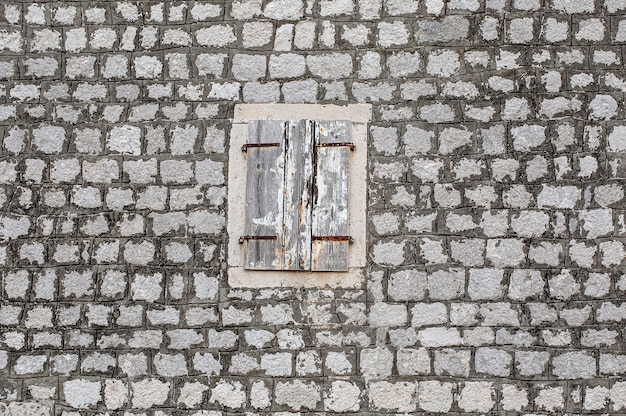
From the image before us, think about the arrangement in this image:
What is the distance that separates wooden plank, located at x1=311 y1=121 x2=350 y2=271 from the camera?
509 centimetres

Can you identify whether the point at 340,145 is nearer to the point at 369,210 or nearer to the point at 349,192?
Result: the point at 349,192

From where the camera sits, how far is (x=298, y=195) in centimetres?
518

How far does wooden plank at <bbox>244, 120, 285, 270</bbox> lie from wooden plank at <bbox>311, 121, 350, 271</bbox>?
23 cm

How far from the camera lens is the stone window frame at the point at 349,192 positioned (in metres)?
5.11

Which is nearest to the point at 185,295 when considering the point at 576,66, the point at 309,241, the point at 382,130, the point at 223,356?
the point at 223,356

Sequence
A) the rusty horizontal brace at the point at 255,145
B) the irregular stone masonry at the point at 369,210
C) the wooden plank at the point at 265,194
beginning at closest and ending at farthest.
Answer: the irregular stone masonry at the point at 369,210
the wooden plank at the point at 265,194
the rusty horizontal brace at the point at 255,145

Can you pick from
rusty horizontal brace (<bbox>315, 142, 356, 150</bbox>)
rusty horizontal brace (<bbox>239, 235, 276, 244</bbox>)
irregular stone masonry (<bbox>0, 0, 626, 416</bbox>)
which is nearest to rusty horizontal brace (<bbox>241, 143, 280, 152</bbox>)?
irregular stone masonry (<bbox>0, 0, 626, 416</bbox>)

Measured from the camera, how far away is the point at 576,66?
5.24m

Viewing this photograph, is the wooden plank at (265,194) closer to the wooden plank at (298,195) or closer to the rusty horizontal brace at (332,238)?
the wooden plank at (298,195)

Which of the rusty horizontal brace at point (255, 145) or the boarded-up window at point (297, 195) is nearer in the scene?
the boarded-up window at point (297, 195)

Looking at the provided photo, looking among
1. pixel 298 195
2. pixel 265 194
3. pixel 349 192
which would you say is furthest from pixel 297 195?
pixel 349 192

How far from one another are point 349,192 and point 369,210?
175 mm

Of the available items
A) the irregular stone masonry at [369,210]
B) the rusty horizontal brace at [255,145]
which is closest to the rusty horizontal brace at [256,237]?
the irregular stone masonry at [369,210]

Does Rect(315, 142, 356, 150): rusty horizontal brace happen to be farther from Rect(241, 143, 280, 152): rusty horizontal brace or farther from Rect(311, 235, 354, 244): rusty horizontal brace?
Rect(311, 235, 354, 244): rusty horizontal brace
